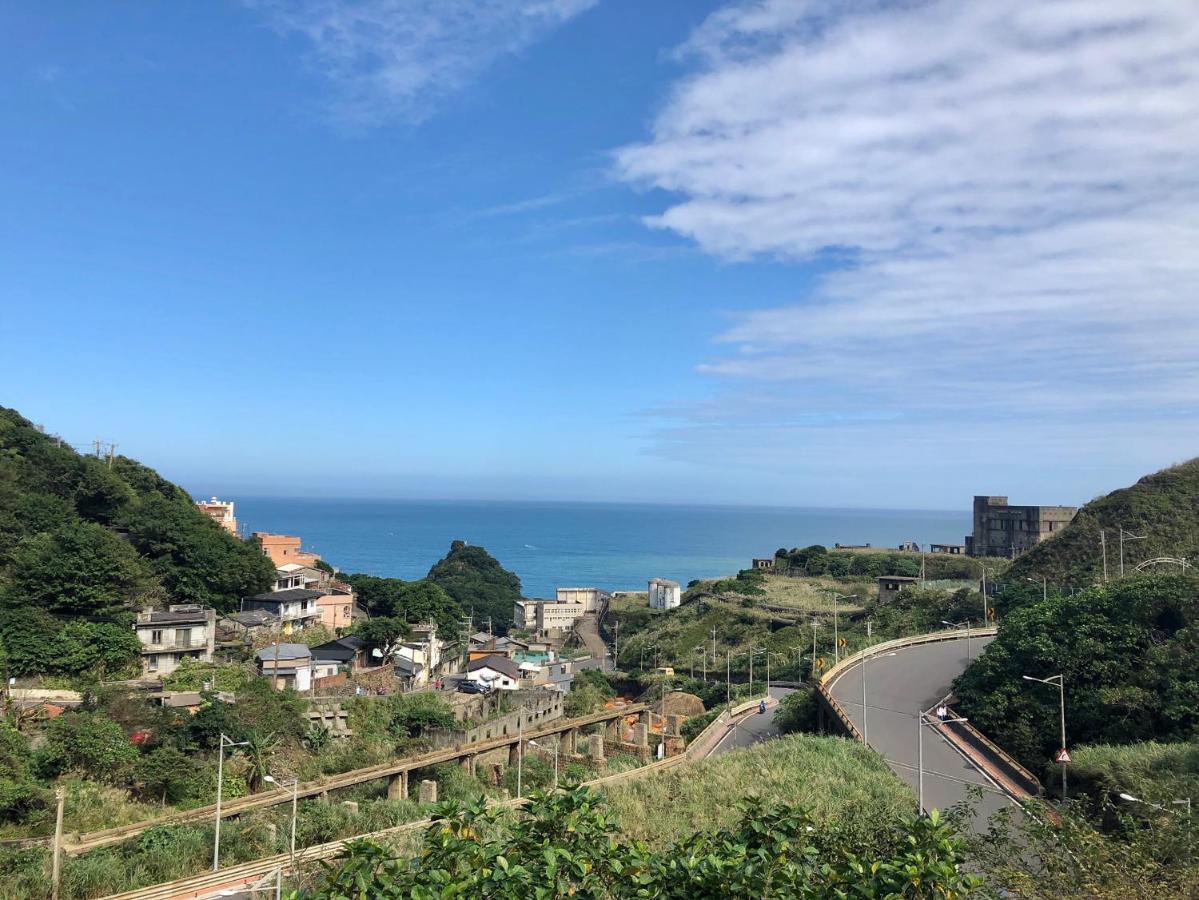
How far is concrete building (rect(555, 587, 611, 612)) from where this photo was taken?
314ft

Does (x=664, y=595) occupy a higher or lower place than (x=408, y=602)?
lower

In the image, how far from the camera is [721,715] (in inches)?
1431

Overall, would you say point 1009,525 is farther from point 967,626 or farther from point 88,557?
point 88,557

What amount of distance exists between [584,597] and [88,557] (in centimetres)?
6720

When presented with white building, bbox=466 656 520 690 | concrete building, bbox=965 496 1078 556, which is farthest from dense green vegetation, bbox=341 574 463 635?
concrete building, bbox=965 496 1078 556

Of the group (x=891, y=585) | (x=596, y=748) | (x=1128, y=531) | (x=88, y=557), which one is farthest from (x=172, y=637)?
(x=1128, y=531)

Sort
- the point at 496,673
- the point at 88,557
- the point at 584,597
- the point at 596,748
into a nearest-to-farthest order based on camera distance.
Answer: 1. the point at 596,748
2. the point at 88,557
3. the point at 496,673
4. the point at 584,597

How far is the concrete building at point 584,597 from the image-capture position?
95562 mm

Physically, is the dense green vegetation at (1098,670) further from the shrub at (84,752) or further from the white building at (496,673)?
the shrub at (84,752)

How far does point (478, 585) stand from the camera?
97.2 m

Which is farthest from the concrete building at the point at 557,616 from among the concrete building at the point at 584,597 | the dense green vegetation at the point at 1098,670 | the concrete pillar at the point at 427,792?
the concrete pillar at the point at 427,792

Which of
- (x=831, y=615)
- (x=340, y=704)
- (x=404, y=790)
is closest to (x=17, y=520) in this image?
(x=340, y=704)

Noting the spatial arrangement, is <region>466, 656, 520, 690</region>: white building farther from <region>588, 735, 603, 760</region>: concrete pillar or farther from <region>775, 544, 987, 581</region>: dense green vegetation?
<region>775, 544, 987, 581</region>: dense green vegetation

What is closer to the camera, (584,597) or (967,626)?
(967,626)
